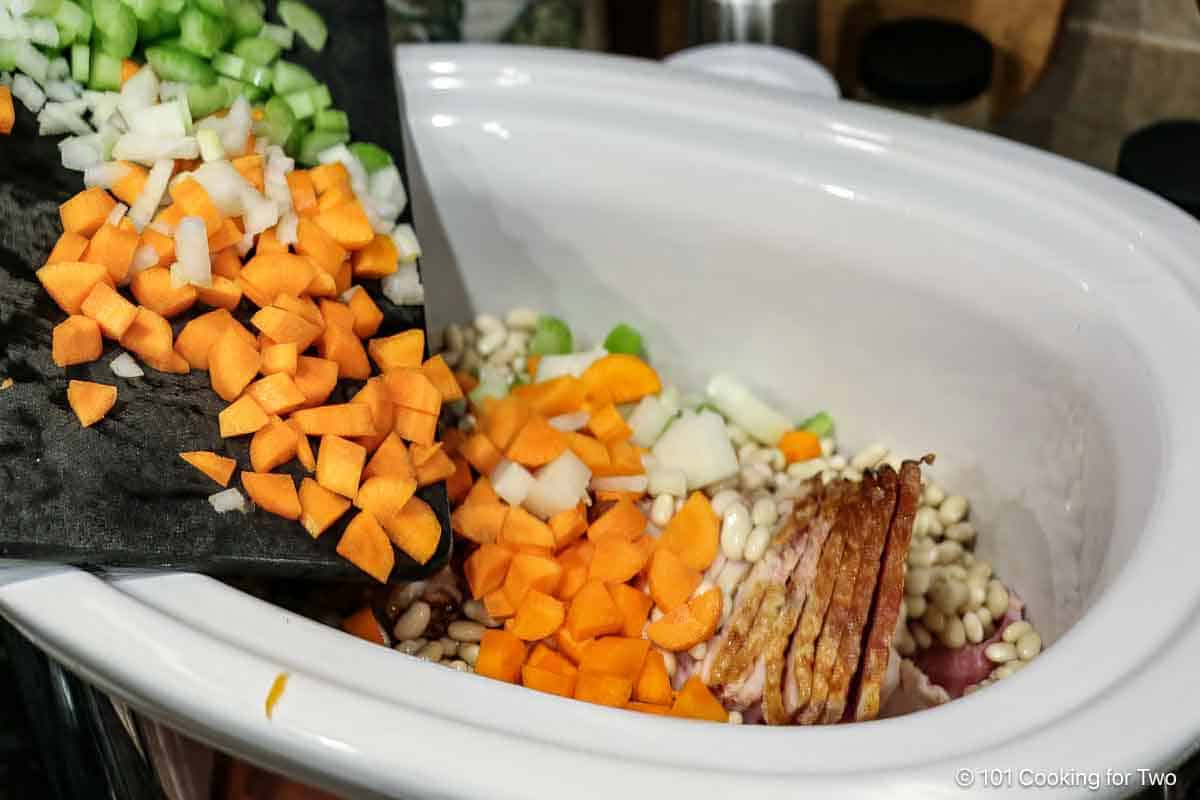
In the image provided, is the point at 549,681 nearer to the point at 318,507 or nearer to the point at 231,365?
the point at 318,507

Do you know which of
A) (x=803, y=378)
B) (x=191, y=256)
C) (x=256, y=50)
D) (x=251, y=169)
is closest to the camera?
(x=191, y=256)

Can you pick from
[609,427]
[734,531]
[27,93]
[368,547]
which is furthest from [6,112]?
[734,531]

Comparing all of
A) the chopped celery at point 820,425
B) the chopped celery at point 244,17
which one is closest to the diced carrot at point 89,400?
the chopped celery at point 244,17

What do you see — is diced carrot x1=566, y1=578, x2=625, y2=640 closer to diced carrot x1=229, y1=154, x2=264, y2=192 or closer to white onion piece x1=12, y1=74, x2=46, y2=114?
diced carrot x1=229, y1=154, x2=264, y2=192

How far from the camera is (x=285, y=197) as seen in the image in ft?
3.93

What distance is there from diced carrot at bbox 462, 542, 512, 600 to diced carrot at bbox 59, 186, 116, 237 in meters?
0.42

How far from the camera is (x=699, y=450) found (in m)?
1.31

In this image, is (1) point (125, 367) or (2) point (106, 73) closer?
(1) point (125, 367)

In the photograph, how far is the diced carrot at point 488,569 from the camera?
1177 mm

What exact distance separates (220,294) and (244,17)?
34cm

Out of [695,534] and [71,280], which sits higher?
[71,280]

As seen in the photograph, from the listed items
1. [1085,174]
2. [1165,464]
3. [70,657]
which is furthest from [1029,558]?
[70,657]

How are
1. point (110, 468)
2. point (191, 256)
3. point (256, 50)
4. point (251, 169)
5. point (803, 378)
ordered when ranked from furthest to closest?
point (803, 378), point (256, 50), point (251, 169), point (191, 256), point (110, 468)

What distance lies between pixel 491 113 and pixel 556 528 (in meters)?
0.47
